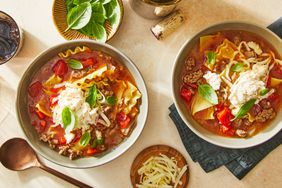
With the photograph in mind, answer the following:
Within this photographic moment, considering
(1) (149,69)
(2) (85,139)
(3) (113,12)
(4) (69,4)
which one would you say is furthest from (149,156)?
(4) (69,4)

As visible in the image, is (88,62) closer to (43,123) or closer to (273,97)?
(43,123)

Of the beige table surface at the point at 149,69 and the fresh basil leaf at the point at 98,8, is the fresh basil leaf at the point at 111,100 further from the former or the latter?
the fresh basil leaf at the point at 98,8

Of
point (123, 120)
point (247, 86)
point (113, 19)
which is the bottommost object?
point (123, 120)

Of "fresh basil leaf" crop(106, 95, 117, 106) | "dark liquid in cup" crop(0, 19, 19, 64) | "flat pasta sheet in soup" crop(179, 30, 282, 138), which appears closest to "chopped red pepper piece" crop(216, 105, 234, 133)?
"flat pasta sheet in soup" crop(179, 30, 282, 138)

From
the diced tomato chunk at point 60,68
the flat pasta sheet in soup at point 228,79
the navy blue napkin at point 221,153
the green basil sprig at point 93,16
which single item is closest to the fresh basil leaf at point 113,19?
the green basil sprig at point 93,16

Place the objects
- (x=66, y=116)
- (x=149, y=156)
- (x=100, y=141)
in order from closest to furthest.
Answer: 1. (x=66, y=116)
2. (x=100, y=141)
3. (x=149, y=156)

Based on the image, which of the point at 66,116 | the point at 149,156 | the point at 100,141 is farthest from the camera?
the point at 149,156

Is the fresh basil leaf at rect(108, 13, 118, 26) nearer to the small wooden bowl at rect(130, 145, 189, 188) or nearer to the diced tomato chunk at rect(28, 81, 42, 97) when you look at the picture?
the diced tomato chunk at rect(28, 81, 42, 97)
